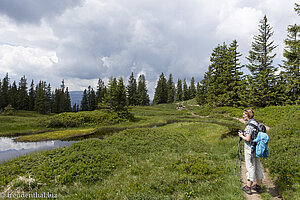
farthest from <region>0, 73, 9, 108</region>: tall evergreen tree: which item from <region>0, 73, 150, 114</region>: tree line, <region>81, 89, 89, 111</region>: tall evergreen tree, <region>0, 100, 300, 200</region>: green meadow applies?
<region>0, 100, 300, 200</region>: green meadow

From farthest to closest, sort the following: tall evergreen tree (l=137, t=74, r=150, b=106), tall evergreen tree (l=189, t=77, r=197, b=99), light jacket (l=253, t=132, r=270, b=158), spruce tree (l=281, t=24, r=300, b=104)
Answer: tall evergreen tree (l=189, t=77, r=197, b=99) < tall evergreen tree (l=137, t=74, r=150, b=106) < spruce tree (l=281, t=24, r=300, b=104) < light jacket (l=253, t=132, r=270, b=158)

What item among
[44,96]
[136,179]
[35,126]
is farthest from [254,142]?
[44,96]

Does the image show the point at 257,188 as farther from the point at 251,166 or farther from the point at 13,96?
the point at 13,96

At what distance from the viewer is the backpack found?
18.7ft

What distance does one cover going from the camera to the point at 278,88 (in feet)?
106

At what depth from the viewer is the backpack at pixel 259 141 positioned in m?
5.70

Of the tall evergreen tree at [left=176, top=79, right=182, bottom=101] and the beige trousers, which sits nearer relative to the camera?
the beige trousers

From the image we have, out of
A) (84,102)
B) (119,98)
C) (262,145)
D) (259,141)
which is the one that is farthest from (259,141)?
(84,102)

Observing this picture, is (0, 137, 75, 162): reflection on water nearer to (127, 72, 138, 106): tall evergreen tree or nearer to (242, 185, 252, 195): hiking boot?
(242, 185, 252, 195): hiking boot

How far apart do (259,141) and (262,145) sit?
174mm

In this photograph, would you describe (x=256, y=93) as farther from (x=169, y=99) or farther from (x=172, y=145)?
(x=169, y=99)

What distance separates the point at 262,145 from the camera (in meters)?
5.71

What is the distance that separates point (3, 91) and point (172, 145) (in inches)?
3756

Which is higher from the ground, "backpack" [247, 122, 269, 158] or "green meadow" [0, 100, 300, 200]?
"backpack" [247, 122, 269, 158]
